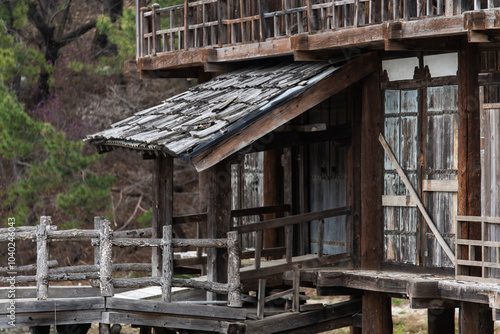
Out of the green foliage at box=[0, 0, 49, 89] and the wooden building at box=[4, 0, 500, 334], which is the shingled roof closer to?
the wooden building at box=[4, 0, 500, 334]

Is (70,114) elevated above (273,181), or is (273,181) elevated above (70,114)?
(70,114)

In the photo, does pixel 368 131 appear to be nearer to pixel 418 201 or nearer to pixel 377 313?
pixel 418 201

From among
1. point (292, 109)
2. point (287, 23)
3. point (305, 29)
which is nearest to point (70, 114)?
point (305, 29)

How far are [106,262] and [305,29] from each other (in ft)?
17.0

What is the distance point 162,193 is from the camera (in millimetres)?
12969

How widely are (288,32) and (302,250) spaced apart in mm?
3851

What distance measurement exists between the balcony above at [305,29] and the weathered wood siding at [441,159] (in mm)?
815

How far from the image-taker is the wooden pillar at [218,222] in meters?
11.9

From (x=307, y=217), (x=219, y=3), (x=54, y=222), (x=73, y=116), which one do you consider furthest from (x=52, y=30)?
(x=307, y=217)

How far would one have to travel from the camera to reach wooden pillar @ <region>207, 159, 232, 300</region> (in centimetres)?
1189

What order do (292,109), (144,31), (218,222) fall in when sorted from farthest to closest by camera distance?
1. (144,31)
2. (218,222)
3. (292,109)

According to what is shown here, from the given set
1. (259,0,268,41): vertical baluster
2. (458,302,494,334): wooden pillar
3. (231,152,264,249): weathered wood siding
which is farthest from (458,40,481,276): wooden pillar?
(231,152,264,249): weathered wood siding

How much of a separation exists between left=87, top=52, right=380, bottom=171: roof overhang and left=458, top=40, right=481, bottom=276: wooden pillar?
1.71 metres

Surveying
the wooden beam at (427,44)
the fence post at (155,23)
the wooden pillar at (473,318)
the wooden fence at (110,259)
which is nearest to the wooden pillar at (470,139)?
the wooden beam at (427,44)
